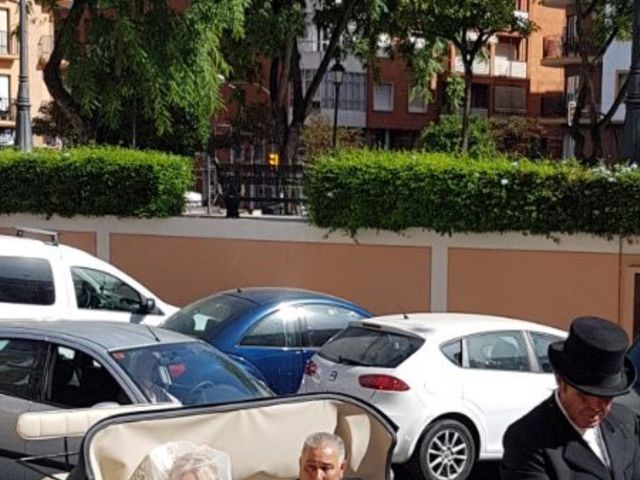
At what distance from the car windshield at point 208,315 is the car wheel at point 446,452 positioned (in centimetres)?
268

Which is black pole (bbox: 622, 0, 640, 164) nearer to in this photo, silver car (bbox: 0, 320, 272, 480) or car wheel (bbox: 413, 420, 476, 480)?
car wheel (bbox: 413, 420, 476, 480)

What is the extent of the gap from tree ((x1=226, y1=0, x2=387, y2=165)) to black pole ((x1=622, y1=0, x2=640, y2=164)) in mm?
10897

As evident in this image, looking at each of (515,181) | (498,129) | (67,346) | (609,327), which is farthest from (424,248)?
(498,129)

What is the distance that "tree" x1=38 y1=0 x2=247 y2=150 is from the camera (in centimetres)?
1975

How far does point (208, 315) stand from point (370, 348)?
2385 mm

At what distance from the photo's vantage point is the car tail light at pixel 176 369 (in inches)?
285

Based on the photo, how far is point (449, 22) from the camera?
31.0m

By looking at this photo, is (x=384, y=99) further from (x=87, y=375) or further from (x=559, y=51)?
(x=87, y=375)

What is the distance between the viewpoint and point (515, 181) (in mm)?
15258

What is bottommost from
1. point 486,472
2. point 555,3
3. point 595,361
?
point 486,472

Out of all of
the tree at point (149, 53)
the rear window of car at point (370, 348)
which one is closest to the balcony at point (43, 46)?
the tree at point (149, 53)

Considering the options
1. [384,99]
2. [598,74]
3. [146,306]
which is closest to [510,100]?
[384,99]

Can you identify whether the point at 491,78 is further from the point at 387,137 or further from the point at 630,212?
the point at 630,212

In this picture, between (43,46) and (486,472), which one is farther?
(43,46)
